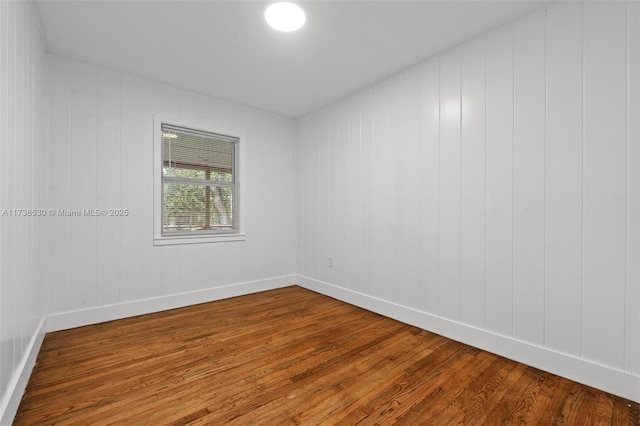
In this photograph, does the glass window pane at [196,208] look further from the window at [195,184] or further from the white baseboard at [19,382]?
the white baseboard at [19,382]

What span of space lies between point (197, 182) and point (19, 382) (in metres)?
2.36

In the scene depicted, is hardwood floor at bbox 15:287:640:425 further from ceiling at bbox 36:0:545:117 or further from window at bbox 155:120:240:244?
ceiling at bbox 36:0:545:117

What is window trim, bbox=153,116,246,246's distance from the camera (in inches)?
126

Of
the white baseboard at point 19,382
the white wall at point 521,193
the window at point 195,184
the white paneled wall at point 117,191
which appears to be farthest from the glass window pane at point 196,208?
the white wall at point 521,193

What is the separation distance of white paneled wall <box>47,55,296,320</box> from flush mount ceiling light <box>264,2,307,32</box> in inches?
65.8

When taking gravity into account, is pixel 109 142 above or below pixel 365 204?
above

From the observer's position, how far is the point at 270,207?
4125mm

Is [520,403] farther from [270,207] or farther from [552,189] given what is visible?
[270,207]

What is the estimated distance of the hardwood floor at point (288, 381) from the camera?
1527 mm

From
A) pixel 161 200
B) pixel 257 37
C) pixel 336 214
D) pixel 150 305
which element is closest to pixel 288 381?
pixel 150 305

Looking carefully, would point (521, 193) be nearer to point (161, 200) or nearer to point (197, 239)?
point (197, 239)

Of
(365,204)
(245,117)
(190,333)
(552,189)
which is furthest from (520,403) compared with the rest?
(245,117)

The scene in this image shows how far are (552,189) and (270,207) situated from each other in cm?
311

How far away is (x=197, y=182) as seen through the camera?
11.7 ft
